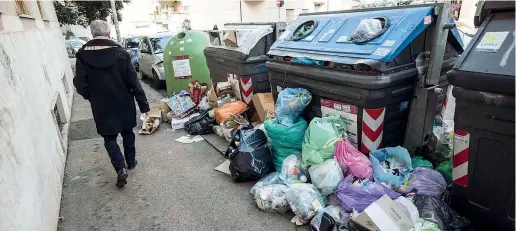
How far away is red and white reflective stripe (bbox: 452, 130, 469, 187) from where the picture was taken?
196 cm

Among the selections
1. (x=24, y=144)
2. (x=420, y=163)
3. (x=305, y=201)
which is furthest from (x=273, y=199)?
(x=24, y=144)

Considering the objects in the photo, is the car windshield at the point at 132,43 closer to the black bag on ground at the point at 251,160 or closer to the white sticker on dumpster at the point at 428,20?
the black bag on ground at the point at 251,160

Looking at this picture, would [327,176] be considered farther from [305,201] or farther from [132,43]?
[132,43]

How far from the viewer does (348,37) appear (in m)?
2.89

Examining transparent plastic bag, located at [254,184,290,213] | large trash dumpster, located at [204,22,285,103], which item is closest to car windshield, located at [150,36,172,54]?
large trash dumpster, located at [204,22,285,103]

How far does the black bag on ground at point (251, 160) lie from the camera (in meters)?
3.08

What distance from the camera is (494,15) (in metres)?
1.86

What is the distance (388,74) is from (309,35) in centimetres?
109

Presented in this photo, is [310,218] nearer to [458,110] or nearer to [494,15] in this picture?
[458,110]

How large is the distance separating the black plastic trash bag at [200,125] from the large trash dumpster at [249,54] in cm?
58

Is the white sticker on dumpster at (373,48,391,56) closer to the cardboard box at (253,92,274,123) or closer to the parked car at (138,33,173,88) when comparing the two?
the cardboard box at (253,92,274,123)

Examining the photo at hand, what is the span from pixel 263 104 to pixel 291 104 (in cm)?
108

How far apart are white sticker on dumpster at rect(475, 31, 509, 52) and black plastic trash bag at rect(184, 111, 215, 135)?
3.52 metres

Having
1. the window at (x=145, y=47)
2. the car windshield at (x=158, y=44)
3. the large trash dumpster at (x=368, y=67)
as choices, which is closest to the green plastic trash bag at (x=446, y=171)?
the large trash dumpster at (x=368, y=67)
